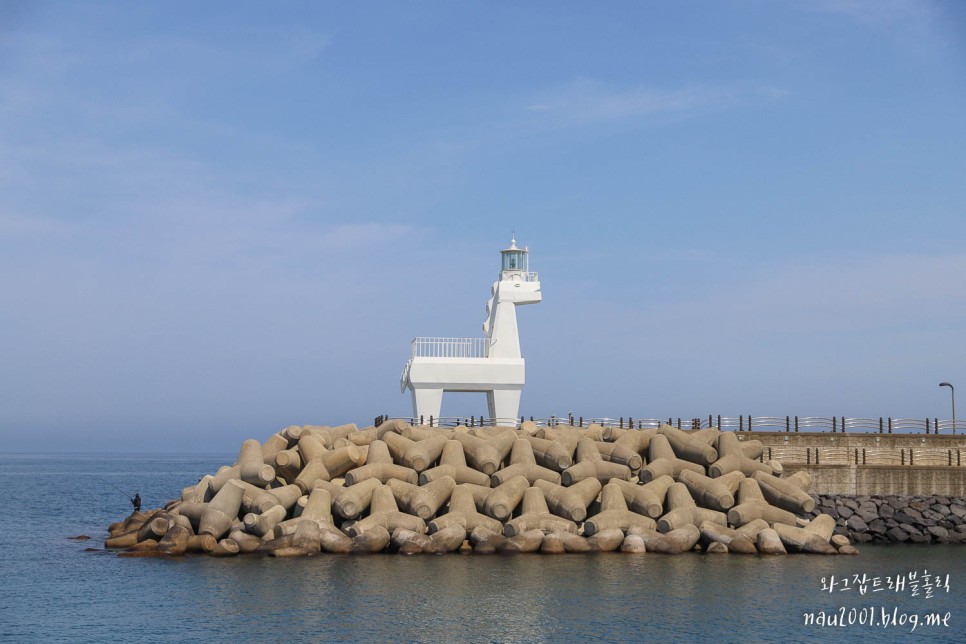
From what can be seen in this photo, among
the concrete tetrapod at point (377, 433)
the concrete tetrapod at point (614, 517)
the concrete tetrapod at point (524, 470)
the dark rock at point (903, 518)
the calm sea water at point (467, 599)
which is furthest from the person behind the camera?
the dark rock at point (903, 518)

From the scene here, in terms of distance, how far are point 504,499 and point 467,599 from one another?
22.2ft

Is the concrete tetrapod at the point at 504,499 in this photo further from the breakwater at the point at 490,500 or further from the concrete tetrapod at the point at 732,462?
the concrete tetrapod at the point at 732,462

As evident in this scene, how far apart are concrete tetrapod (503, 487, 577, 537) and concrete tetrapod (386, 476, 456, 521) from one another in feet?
6.80

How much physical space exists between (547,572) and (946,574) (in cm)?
1124

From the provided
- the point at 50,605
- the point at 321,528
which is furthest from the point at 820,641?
the point at 50,605

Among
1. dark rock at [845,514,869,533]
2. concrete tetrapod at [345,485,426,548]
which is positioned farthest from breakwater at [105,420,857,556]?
dark rock at [845,514,869,533]

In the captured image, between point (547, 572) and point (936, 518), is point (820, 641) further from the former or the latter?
point (936, 518)

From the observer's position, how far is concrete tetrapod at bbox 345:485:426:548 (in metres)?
30.0

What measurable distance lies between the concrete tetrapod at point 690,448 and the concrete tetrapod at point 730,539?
3.36 meters

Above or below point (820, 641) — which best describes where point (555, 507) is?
above

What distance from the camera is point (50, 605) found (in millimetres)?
25078

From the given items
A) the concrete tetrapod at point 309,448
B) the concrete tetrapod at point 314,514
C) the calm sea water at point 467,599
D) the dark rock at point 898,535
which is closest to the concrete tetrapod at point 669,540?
the calm sea water at point 467,599

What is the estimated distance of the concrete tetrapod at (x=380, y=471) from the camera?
31.8 metres

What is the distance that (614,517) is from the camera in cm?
3080
